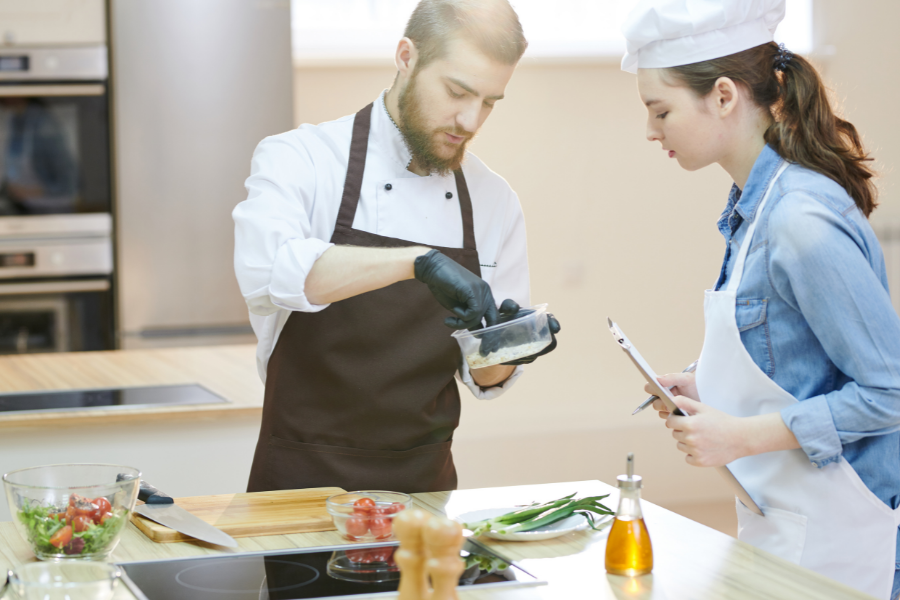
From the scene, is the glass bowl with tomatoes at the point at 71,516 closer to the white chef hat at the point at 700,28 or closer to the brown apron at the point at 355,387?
the brown apron at the point at 355,387

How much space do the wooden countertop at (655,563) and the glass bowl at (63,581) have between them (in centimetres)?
11

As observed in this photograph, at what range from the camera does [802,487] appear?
1340mm

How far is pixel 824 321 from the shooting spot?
1.28 m

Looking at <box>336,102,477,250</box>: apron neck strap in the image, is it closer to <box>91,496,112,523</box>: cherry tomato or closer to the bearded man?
the bearded man

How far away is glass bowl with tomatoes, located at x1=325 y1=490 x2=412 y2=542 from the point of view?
1.18 metres

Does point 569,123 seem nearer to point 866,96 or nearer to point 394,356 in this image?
point 866,96

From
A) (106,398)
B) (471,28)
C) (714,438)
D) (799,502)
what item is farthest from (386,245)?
(106,398)

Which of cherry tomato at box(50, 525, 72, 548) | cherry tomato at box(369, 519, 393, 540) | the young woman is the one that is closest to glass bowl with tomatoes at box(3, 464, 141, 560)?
cherry tomato at box(50, 525, 72, 548)

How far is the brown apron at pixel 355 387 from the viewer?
1.56 meters

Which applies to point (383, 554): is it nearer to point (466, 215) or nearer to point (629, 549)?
point (629, 549)

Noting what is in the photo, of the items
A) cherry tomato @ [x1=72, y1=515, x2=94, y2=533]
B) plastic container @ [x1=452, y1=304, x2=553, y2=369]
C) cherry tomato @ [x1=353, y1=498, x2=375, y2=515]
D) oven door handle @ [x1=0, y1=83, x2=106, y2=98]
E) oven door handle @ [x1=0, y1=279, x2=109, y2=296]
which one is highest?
oven door handle @ [x1=0, y1=83, x2=106, y2=98]

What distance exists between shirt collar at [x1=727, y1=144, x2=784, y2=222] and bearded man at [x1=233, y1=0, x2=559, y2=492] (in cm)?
41

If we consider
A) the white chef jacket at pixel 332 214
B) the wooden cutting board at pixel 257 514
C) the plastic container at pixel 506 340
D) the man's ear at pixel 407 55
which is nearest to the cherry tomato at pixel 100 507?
the wooden cutting board at pixel 257 514

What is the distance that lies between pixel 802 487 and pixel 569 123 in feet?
8.49
